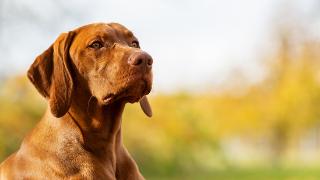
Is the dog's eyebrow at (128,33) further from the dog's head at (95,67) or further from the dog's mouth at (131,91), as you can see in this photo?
the dog's mouth at (131,91)

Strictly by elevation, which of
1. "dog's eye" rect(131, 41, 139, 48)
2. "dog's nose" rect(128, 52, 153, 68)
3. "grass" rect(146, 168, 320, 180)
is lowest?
"grass" rect(146, 168, 320, 180)

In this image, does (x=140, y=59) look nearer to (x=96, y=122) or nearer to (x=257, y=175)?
(x=96, y=122)

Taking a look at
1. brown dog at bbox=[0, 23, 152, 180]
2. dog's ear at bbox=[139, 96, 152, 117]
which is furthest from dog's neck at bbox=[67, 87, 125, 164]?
dog's ear at bbox=[139, 96, 152, 117]

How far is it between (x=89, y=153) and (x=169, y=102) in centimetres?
596

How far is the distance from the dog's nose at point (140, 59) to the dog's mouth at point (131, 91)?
0.06 meters

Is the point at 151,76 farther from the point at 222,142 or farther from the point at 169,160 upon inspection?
the point at 222,142

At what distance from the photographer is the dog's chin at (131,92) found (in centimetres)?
306

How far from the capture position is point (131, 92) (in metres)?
3.09

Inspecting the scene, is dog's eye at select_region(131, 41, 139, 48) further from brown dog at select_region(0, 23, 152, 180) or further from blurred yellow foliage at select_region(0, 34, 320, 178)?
blurred yellow foliage at select_region(0, 34, 320, 178)

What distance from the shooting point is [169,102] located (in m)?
9.20

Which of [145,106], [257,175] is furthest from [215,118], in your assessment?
[145,106]

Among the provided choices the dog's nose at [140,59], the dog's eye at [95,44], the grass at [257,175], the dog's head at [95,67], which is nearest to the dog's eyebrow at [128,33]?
the dog's head at [95,67]

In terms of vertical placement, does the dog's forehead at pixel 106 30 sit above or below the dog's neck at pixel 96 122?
above

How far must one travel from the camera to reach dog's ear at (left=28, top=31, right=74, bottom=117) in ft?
10.6
